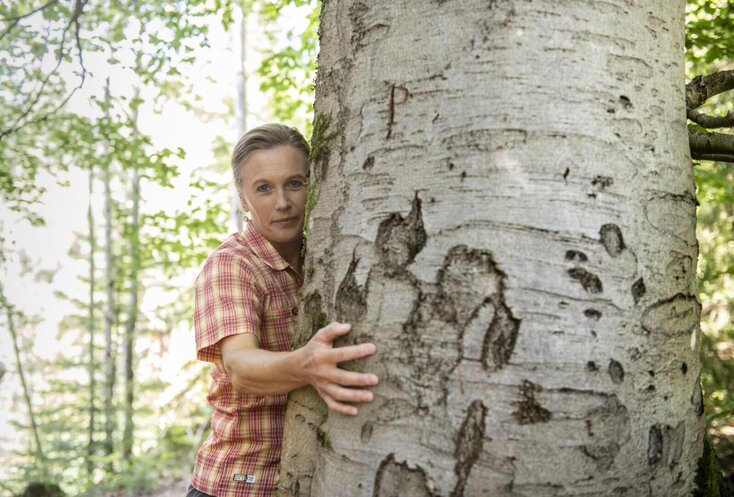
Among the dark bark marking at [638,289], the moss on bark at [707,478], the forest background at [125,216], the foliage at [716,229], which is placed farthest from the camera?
the forest background at [125,216]

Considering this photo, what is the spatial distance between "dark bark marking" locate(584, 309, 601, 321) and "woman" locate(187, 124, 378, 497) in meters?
0.47

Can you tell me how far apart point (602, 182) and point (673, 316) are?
1.27 ft

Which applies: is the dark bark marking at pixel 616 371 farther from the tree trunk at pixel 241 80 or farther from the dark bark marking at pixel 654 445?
the tree trunk at pixel 241 80

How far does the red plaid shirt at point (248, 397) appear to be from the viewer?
1823mm

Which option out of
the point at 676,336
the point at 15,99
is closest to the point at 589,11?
the point at 676,336

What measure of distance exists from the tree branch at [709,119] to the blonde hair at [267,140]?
1402 mm

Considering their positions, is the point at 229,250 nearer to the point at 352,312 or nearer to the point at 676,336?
the point at 352,312

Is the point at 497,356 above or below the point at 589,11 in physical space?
below

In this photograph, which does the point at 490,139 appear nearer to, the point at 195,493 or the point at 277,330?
the point at 277,330

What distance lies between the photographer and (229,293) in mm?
1751

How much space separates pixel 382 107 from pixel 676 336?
894mm

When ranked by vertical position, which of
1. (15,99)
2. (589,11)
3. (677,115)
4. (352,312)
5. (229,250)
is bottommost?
(352,312)

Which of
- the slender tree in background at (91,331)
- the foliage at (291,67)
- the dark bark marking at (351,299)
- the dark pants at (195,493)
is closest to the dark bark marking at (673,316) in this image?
the dark bark marking at (351,299)

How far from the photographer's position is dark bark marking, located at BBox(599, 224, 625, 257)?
46.2 inches
